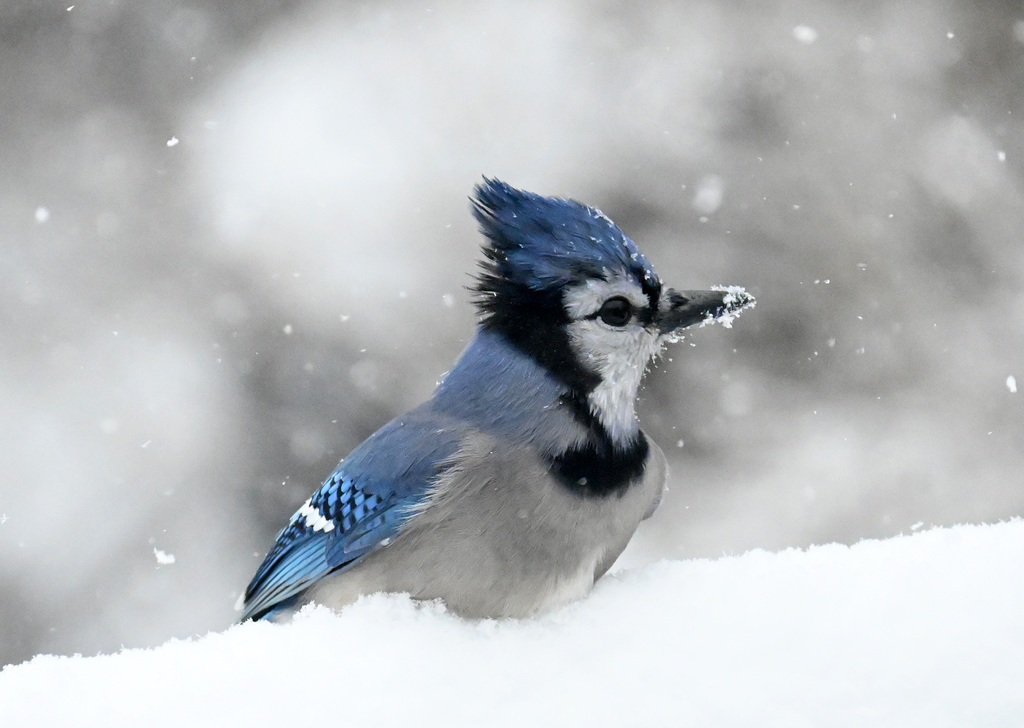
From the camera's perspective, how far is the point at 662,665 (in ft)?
3.46

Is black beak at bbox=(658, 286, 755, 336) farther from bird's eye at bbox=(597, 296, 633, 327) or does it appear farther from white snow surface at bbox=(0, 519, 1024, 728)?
white snow surface at bbox=(0, 519, 1024, 728)

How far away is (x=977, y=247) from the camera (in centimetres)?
431

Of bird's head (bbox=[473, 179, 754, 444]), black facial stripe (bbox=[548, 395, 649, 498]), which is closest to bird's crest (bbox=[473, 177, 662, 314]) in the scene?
bird's head (bbox=[473, 179, 754, 444])

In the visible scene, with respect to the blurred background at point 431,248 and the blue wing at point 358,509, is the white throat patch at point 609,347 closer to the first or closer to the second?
the blue wing at point 358,509

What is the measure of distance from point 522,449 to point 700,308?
433mm

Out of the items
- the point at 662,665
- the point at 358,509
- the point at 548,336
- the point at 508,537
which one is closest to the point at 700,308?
the point at 548,336

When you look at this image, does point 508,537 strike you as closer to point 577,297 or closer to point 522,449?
point 522,449

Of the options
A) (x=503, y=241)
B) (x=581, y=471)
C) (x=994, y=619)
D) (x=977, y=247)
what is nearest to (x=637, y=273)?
(x=503, y=241)

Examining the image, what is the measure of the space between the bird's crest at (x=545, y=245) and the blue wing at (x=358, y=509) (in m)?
0.30

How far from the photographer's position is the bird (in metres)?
1.67

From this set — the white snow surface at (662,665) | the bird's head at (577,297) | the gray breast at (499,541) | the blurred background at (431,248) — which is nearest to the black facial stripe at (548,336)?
the bird's head at (577,297)

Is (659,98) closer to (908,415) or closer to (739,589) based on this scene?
(908,415)

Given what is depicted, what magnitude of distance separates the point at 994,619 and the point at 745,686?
0.81 ft

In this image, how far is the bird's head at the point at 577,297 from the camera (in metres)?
1.82
